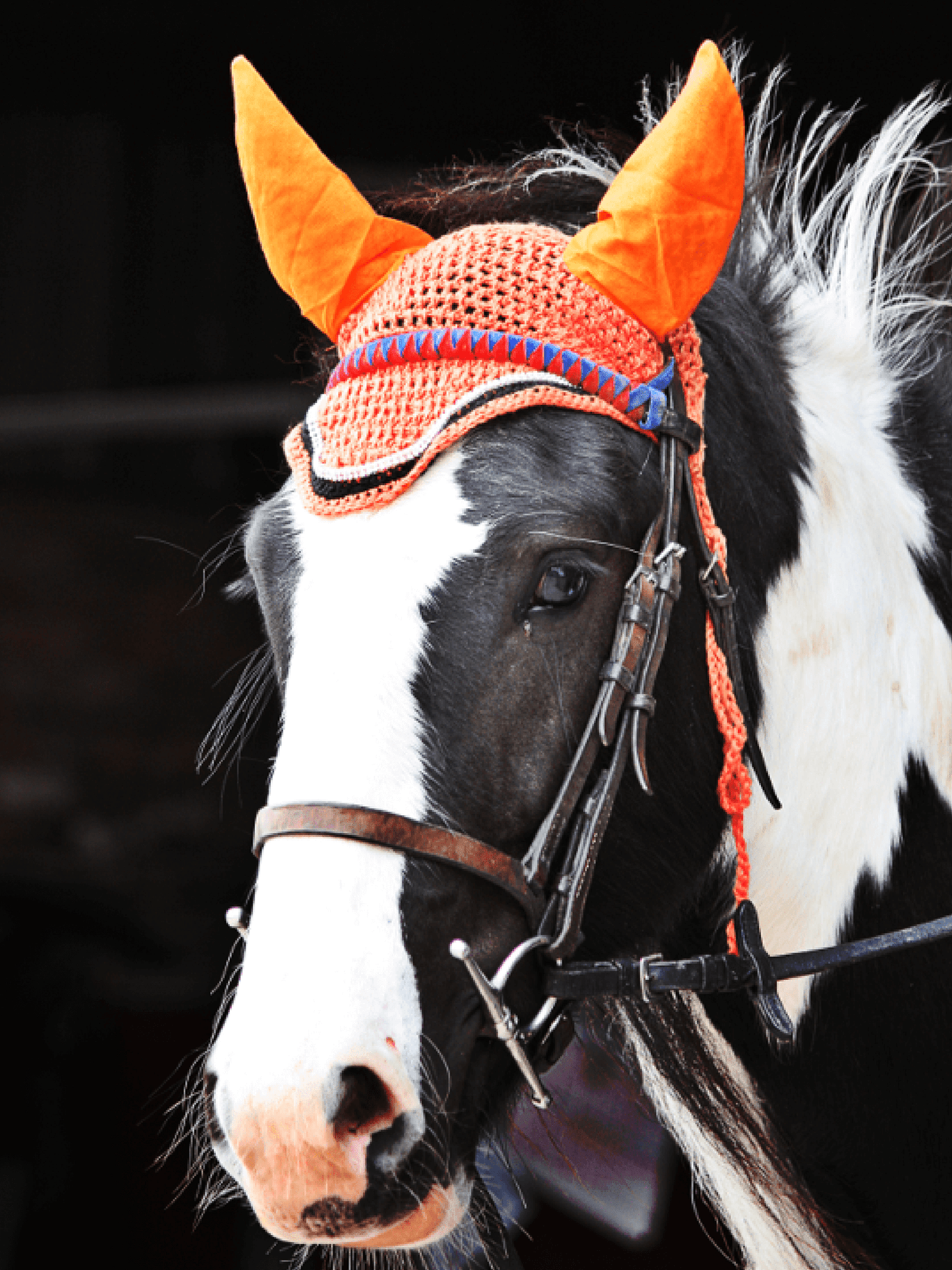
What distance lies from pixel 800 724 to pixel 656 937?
31 cm

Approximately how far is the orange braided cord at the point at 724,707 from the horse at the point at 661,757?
19 mm

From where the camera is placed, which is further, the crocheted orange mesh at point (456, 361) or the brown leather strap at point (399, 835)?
the crocheted orange mesh at point (456, 361)

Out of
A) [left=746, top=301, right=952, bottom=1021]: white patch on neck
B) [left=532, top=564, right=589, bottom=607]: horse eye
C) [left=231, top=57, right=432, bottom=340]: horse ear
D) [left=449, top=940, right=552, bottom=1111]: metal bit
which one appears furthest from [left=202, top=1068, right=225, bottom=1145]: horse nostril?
[left=231, top=57, right=432, bottom=340]: horse ear

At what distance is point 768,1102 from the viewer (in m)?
1.34

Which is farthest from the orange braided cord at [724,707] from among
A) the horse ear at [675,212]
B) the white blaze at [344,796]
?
the white blaze at [344,796]

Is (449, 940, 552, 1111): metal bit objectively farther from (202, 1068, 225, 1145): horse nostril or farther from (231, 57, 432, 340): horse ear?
(231, 57, 432, 340): horse ear

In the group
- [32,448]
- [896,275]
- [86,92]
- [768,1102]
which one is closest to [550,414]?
[896,275]

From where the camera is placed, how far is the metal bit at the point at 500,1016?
970 millimetres

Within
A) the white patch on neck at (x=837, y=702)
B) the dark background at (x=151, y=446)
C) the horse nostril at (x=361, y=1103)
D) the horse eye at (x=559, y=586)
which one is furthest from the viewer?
the dark background at (x=151, y=446)

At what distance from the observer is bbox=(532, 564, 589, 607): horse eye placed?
1072 mm

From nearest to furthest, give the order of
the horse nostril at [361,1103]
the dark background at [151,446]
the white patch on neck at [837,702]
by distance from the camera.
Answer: the horse nostril at [361,1103]
the white patch on neck at [837,702]
the dark background at [151,446]

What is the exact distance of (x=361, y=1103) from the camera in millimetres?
906

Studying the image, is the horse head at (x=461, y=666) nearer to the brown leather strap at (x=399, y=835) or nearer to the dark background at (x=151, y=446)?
the brown leather strap at (x=399, y=835)

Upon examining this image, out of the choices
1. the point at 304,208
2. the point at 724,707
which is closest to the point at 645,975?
the point at 724,707
